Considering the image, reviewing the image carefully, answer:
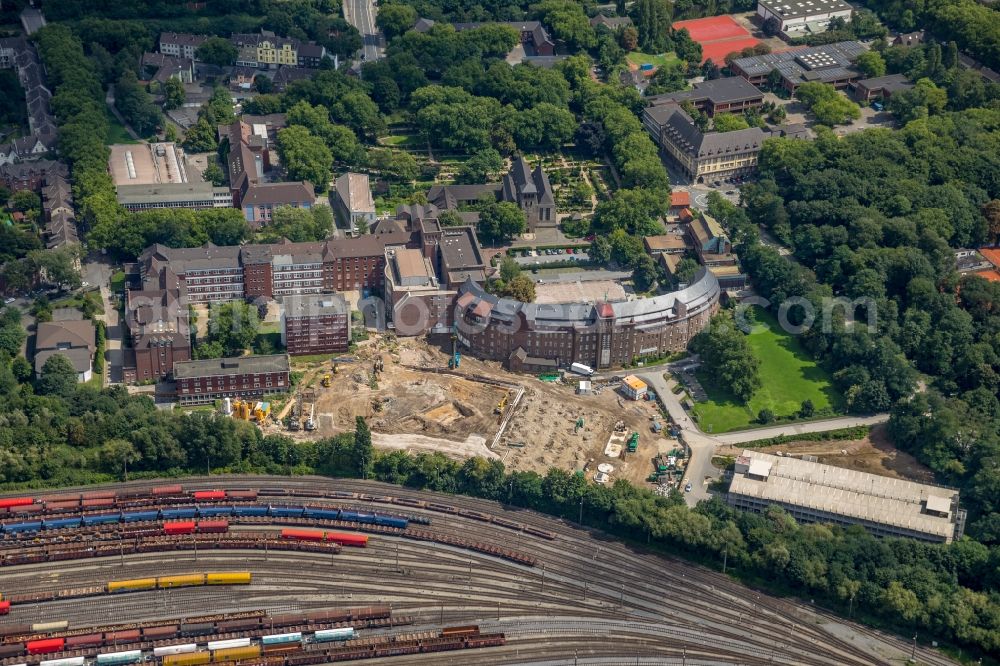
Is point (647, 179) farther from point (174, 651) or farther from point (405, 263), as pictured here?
point (174, 651)

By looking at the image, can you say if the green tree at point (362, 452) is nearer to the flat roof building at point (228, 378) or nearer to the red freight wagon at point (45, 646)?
the flat roof building at point (228, 378)

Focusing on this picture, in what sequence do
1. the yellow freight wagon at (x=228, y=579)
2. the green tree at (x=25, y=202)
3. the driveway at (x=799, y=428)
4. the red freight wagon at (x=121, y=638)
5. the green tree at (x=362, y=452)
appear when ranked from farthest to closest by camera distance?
the green tree at (x=25, y=202) → the driveway at (x=799, y=428) → the green tree at (x=362, y=452) → the yellow freight wagon at (x=228, y=579) → the red freight wagon at (x=121, y=638)

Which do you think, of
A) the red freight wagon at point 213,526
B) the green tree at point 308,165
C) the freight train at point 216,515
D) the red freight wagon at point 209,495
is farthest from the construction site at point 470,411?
the green tree at point 308,165

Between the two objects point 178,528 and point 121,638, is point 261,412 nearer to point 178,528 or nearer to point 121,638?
point 178,528

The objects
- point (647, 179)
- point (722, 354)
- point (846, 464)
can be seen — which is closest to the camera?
point (846, 464)

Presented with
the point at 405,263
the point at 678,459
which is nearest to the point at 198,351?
the point at 405,263
